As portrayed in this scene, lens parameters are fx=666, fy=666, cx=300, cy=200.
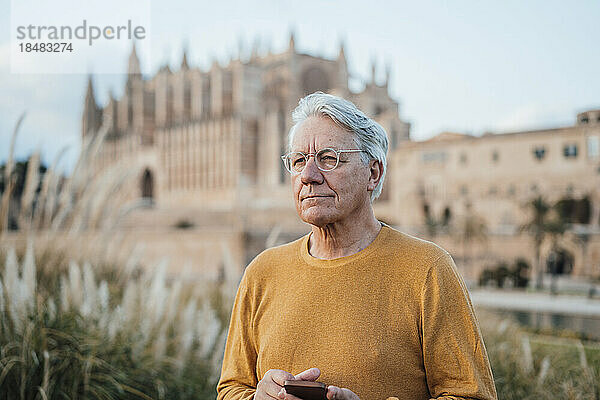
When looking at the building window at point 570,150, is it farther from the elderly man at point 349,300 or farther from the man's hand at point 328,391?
the man's hand at point 328,391

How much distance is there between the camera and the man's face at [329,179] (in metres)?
1.50

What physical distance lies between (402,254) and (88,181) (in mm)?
3126

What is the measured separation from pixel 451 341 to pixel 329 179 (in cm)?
44

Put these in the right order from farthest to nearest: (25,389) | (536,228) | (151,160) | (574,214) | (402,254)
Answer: (151,160) → (574,214) → (536,228) → (25,389) → (402,254)

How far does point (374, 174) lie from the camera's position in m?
1.59

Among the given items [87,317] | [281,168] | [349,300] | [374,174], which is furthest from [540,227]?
[349,300]

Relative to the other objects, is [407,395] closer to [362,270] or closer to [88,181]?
[362,270]

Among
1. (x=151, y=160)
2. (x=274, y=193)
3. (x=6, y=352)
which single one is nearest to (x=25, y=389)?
(x=6, y=352)

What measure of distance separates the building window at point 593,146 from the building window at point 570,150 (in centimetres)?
51

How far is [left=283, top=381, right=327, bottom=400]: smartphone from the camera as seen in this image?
52.7 inches

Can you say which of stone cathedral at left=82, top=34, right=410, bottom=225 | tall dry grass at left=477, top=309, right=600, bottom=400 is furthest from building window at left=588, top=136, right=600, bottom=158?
tall dry grass at left=477, top=309, right=600, bottom=400

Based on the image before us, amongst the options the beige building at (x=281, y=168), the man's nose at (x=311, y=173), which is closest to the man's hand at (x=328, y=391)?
the man's nose at (x=311, y=173)

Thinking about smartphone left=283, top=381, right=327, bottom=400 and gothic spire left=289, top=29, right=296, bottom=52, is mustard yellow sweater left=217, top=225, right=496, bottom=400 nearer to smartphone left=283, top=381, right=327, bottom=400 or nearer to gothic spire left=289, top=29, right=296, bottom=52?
smartphone left=283, top=381, right=327, bottom=400

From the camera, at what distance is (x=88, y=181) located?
13.7ft
